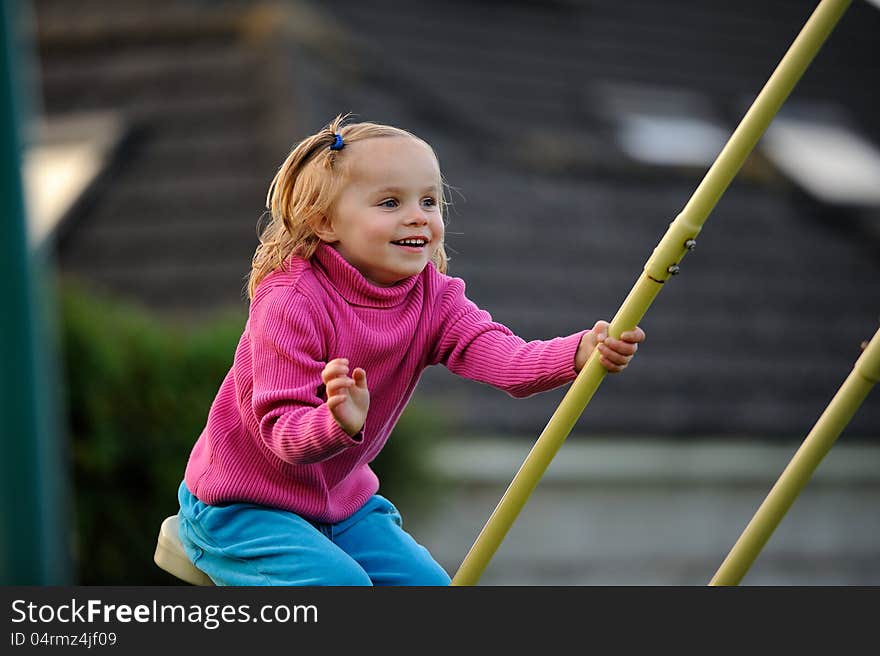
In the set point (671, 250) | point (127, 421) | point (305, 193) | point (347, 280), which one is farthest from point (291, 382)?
point (127, 421)

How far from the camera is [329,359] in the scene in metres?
2.30

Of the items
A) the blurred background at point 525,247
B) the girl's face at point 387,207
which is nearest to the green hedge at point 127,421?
the blurred background at point 525,247

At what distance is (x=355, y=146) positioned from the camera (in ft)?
7.73

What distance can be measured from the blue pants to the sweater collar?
0.37 metres

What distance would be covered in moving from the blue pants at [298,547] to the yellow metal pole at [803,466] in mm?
493

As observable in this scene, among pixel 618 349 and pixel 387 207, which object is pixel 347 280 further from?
pixel 618 349

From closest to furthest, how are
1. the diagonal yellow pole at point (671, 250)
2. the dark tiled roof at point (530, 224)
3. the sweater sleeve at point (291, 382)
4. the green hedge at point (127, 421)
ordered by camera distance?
the sweater sleeve at point (291, 382) < the diagonal yellow pole at point (671, 250) < the green hedge at point (127, 421) < the dark tiled roof at point (530, 224)

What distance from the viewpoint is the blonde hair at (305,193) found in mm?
2348

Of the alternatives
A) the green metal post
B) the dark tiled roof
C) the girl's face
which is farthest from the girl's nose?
the dark tiled roof

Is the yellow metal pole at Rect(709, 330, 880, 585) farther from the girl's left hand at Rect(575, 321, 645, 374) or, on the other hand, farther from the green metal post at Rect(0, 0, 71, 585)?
the green metal post at Rect(0, 0, 71, 585)

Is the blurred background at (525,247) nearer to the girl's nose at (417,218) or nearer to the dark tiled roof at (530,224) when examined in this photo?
the dark tiled roof at (530,224)

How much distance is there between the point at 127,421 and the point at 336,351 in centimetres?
470
